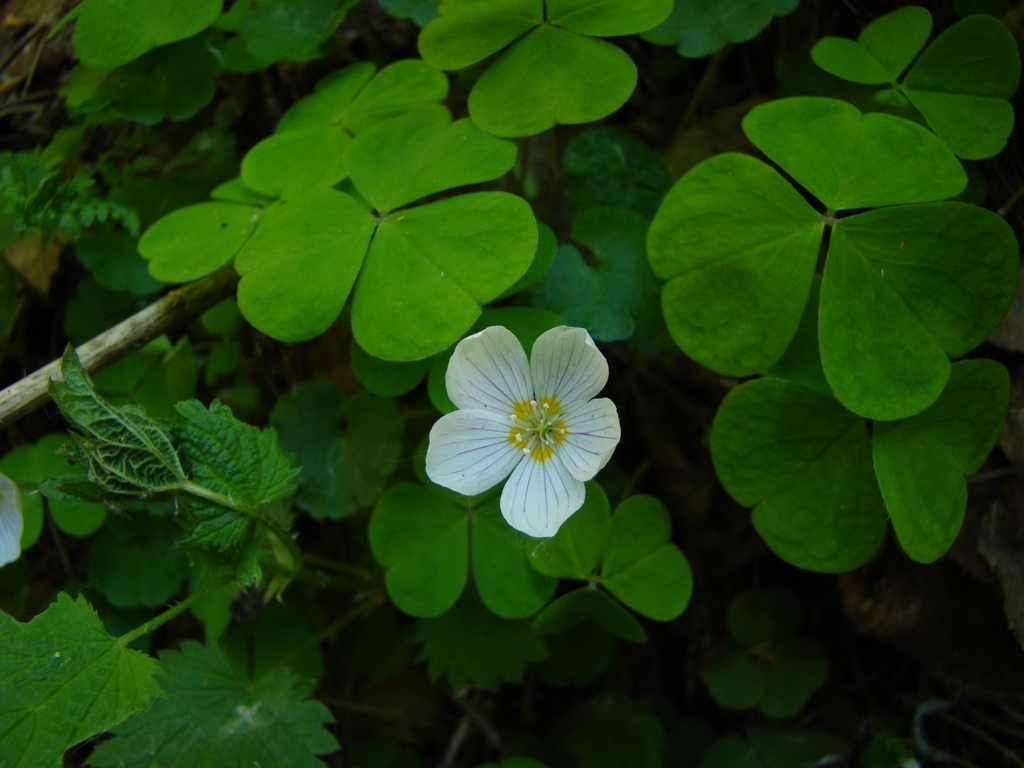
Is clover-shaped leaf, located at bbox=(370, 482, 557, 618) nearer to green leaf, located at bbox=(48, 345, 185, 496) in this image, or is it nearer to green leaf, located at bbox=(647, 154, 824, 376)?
green leaf, located at bbox=(48, 345, 185, 496)

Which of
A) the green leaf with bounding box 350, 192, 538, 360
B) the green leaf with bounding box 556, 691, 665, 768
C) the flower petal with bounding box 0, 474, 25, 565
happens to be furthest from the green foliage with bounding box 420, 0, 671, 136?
the green leaf with bounding box 556, 691, 665, 768

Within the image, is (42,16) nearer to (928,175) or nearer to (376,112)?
(376,112)

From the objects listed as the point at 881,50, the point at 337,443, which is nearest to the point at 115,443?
the point at 337,443

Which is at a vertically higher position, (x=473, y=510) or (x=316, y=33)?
(x=316, y=33)

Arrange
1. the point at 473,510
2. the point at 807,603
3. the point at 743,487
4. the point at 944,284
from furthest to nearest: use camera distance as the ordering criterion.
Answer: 1. the point at 807,603
2. the point at 473,510
3. the point at 743,487
4. the point at 944,284

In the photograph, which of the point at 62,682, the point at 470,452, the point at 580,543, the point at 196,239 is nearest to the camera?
the point at 62,682

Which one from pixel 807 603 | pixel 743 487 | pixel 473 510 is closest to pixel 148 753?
pixel 473 510

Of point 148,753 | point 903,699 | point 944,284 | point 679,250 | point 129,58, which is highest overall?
point 129,58

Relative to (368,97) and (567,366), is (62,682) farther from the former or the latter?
(368,97)
